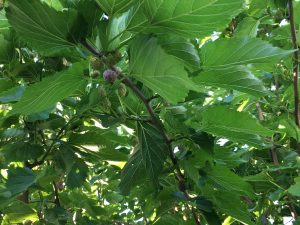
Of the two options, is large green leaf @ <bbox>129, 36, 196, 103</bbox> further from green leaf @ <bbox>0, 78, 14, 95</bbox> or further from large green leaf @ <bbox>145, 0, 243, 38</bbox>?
green leaf @ <bbox>0, 78, 14, 95</bbox>

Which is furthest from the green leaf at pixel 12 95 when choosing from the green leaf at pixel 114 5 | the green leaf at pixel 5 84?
the green leaf at pixel 114 5

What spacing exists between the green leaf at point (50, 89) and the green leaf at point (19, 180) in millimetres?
389

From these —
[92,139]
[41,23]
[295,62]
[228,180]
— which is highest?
[41,23]

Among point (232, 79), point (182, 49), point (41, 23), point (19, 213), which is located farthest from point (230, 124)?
point (19, 213)

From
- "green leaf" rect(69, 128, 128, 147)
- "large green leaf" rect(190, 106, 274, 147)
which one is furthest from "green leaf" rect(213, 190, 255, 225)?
"green leaf" rect(69, 128, 128, 147)

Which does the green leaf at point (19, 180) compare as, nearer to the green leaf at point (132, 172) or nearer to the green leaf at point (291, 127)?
the green leaf at point (132, 172)

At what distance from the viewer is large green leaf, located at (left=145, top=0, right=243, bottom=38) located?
645 millimetres

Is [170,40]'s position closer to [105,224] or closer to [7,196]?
[7,196]

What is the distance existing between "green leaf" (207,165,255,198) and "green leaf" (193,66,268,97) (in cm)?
28

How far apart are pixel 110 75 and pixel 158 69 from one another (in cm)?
12

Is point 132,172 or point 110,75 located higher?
point 110,75

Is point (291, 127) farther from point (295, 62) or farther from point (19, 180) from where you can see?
point (19, 180)

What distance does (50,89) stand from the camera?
0.73 meters

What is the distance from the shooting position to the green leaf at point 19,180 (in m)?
1.09
